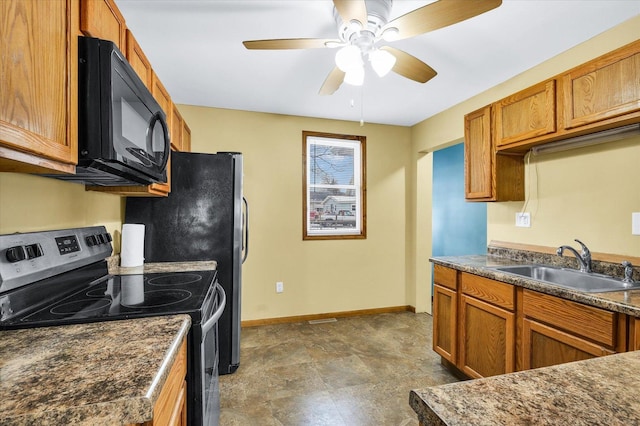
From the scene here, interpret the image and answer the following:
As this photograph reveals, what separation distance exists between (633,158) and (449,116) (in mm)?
1768

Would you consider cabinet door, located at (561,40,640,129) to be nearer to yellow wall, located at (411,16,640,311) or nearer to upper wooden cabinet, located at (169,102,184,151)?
yellow wall, located at (411,16,640,311)

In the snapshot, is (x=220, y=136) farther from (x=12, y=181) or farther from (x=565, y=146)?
(x=565, y=146)

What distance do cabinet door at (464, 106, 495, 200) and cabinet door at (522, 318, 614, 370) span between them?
3.57 feet

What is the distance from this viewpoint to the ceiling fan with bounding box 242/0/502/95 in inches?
53.6

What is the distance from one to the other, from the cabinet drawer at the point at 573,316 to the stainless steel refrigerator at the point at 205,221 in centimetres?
195

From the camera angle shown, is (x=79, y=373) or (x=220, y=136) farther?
(x=220, y=136)

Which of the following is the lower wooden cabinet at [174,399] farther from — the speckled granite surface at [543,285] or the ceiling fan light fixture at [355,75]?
the speckled granite surface at [543,285]

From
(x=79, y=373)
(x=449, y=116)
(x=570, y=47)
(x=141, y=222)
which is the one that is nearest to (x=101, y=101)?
(x=79, y=373)

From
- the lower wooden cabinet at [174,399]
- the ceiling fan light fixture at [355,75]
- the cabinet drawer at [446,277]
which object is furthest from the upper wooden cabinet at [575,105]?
the lower wooden cabinet at [174,399]

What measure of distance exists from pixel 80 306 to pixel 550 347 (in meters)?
2.20

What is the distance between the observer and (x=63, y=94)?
0.88 m

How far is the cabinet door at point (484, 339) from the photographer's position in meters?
1.94

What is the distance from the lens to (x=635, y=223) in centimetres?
186

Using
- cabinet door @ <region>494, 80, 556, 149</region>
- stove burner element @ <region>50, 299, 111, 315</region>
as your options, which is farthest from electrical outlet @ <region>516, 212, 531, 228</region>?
stove burner element @ <region>50, 299, 111, 315</region>
